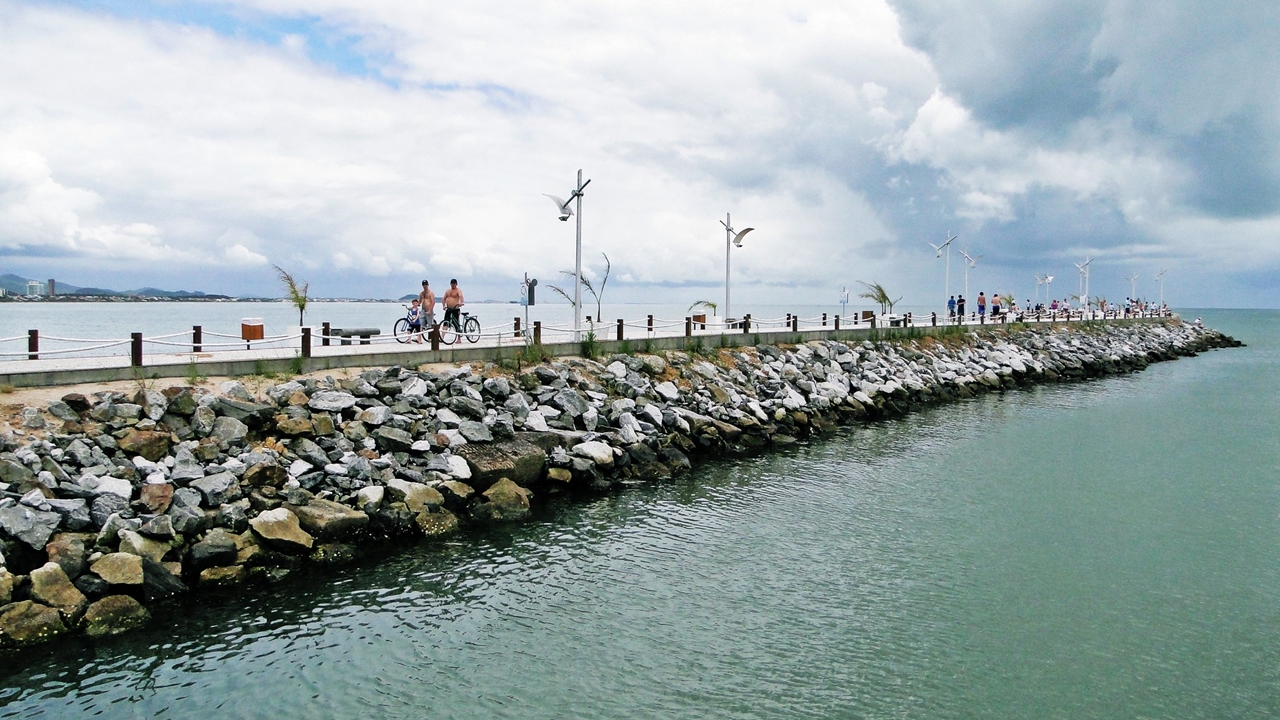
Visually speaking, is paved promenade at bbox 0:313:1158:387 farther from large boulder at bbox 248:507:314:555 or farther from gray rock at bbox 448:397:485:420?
large boulder at bbox 248:507:314:555

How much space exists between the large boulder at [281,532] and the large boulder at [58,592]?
266cm

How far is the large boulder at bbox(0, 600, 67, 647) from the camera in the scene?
34.2ft

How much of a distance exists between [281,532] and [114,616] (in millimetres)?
2728

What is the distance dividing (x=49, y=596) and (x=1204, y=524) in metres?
20.9

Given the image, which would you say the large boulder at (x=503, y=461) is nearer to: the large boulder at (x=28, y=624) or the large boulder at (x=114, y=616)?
the large boulder at (x=114, y=616)

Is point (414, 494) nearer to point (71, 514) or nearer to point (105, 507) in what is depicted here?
point (105, 507)

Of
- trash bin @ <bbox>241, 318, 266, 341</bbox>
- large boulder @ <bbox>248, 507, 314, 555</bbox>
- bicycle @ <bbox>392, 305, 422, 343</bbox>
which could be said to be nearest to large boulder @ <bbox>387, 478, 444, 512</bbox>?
large boulder @ <bbox>248, 507, 314, 555</bbox>

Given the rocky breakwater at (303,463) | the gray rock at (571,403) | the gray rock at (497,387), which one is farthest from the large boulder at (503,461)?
the gray rock at (571,403)

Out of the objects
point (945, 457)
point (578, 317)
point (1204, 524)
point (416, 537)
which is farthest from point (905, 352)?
point (416, 537)

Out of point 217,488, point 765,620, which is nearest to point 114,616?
point 217,488

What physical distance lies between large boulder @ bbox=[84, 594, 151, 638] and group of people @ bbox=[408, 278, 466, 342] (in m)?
13.3

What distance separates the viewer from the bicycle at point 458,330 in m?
23.9

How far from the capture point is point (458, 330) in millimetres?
25094

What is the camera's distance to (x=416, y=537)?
15.2 meters
